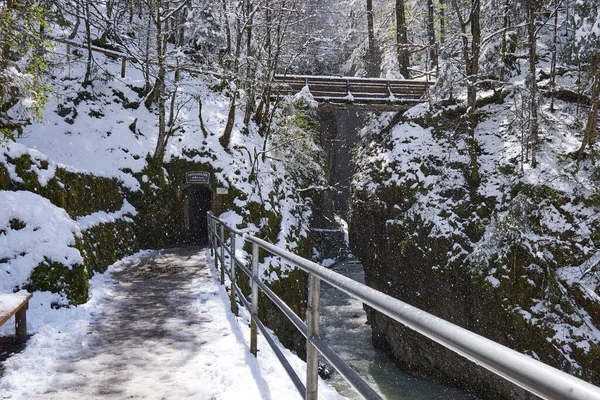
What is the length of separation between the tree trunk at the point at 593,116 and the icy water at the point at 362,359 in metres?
8.27

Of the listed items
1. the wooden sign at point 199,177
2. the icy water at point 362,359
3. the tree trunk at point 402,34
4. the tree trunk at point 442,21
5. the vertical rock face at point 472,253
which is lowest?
the icy water at point 362,359

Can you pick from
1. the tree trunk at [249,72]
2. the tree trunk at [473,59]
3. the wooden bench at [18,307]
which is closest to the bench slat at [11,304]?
the wooden bench at [18,307]

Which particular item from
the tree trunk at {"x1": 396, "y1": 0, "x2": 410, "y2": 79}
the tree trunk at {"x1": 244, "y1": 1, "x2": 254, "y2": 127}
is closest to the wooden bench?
the tree trunk at {"x1": 244, "y1": 1, "x2": 254, "y2": 127}

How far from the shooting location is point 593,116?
13.3 metres

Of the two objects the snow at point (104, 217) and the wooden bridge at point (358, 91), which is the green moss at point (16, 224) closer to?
the snow at point (104, 217)

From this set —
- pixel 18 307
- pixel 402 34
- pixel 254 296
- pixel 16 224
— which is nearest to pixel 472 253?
pixel 254 296

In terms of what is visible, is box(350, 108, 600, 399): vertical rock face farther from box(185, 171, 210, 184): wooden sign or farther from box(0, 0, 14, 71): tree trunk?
box(0, 0, 14, 71): tree trunk

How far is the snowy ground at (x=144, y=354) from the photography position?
14.3 feet

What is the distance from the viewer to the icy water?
13.5 metres

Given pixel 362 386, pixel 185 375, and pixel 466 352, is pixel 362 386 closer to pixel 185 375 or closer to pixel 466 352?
pixel 466 352

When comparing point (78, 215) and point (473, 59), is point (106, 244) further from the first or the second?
point (473, 59)

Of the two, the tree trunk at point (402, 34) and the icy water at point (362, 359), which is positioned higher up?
the tree trunk at point (402, 34)

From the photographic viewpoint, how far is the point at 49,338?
584 cm

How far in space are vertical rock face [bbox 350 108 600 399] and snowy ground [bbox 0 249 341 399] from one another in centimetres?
828
